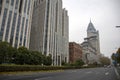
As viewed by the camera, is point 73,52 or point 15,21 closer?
point 15,21

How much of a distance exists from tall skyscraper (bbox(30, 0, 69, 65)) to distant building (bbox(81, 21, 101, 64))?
39151 millimetres

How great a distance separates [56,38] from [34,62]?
40.7m

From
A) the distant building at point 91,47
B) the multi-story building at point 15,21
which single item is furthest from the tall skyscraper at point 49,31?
the distant building at point 91,47

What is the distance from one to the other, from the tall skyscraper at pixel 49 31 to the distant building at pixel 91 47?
39.2m

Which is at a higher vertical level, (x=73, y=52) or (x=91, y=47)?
(x=91, y=47)

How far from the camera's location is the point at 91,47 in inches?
5778

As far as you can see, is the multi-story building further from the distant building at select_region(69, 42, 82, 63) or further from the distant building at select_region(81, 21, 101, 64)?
the distant building at select_region(81, 21, 101, 64)

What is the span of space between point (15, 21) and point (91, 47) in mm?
107518

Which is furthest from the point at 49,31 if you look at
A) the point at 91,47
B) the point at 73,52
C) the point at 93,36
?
the point at 93,36

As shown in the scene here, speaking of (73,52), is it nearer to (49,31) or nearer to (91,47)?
(49,31)

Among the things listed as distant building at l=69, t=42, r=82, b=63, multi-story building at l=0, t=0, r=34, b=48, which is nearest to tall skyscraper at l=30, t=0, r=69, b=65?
distant building at l=69, t=42, r=82, b=63

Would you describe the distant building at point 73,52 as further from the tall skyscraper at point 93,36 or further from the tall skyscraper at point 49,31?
the tall skyscraper at point 93,36

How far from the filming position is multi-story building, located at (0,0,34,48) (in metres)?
52.7

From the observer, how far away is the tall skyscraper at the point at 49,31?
75250 millimetres
